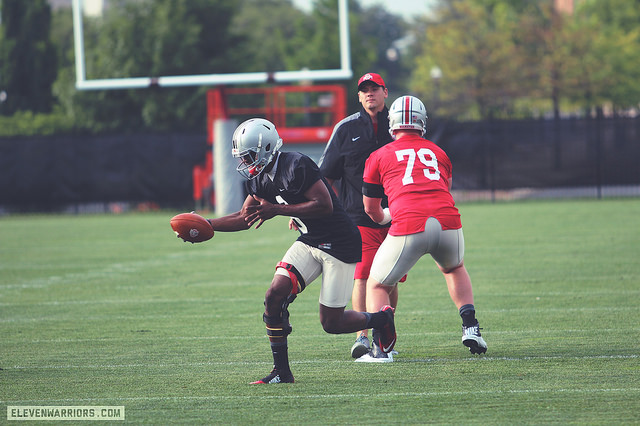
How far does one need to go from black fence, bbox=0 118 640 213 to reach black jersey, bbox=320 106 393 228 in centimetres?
1650

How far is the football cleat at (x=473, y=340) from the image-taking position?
20.9 feet

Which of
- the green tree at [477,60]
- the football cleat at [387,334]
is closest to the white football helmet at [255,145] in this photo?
the football cleat at [387,334]

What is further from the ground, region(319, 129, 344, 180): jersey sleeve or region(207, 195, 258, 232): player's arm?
region(319, 129, 344, 180): jersey sleeve

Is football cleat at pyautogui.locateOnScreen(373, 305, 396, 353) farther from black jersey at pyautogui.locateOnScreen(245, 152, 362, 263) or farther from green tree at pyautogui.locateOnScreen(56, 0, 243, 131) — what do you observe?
green tree at pyautogui.locateOnScreen(56, 0, 243, 131)

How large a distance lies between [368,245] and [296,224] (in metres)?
1.08

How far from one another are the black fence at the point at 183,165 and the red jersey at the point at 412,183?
17210mm

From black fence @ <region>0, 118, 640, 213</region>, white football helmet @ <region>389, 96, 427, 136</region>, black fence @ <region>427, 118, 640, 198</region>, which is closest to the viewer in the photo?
white football helmet @ <region>389, 96, 427, 136</region>

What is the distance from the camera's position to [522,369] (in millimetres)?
6090

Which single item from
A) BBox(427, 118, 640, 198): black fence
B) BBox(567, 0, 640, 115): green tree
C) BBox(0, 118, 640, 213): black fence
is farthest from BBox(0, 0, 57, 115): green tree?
BBox(567, 0, 640, 115): green tree

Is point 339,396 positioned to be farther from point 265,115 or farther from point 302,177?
point 265,115

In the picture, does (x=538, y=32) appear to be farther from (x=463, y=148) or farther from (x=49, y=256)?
(x=49, y=256)

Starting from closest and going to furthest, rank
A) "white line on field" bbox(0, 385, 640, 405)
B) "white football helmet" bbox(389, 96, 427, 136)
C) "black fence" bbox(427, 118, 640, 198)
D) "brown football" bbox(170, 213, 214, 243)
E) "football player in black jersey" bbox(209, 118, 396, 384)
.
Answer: "white line on field" bbox(0, 385, 640, 405)
"football player in black jersey" bbox(209, 118, 396, 384)
"brown football" bbox(170, 213, 214, 243)
"white football helmet" bbox(389, 96, 427, 136)
"black fence" bbox(427, 118, 640, 198)

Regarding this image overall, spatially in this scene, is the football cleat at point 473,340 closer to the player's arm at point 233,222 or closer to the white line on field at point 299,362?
the white line on field at point 299,362

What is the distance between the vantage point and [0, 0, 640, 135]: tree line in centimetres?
3198
